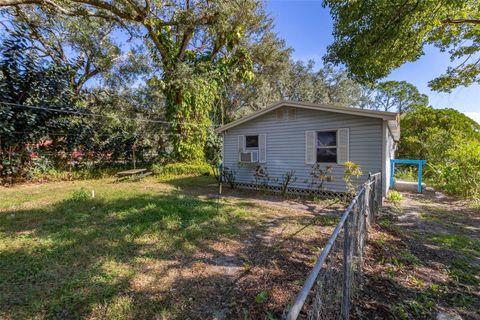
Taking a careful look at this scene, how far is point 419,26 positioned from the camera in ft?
16.9

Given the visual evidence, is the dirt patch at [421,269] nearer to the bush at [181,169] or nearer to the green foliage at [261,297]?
the green foliage at [261,297]

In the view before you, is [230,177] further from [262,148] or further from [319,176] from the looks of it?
[319,176]

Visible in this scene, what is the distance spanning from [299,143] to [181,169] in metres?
6.82

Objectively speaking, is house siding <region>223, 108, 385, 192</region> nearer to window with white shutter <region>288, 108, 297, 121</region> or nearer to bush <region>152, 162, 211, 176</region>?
window with white shutter <region>288, 108, 297, 121</region>

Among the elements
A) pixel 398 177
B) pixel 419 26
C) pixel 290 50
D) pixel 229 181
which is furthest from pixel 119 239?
pixel 290 50

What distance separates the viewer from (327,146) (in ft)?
25.0

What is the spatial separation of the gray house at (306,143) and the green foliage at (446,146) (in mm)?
2049

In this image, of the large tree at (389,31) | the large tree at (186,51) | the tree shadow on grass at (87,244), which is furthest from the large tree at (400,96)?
the tree shadow on grass at (87,244)

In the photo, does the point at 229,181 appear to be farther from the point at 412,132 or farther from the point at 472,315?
the point at 412,132

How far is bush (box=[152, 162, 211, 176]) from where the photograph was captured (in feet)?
40.1

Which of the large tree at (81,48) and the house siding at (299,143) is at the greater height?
the large tree at (81,48)

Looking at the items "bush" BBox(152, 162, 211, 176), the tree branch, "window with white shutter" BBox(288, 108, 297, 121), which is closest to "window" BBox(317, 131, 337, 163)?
"window with white shutter" BBox(288, 108, 297, 121)

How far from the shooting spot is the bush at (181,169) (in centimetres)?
1221

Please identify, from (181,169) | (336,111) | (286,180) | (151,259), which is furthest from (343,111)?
(181,169)
